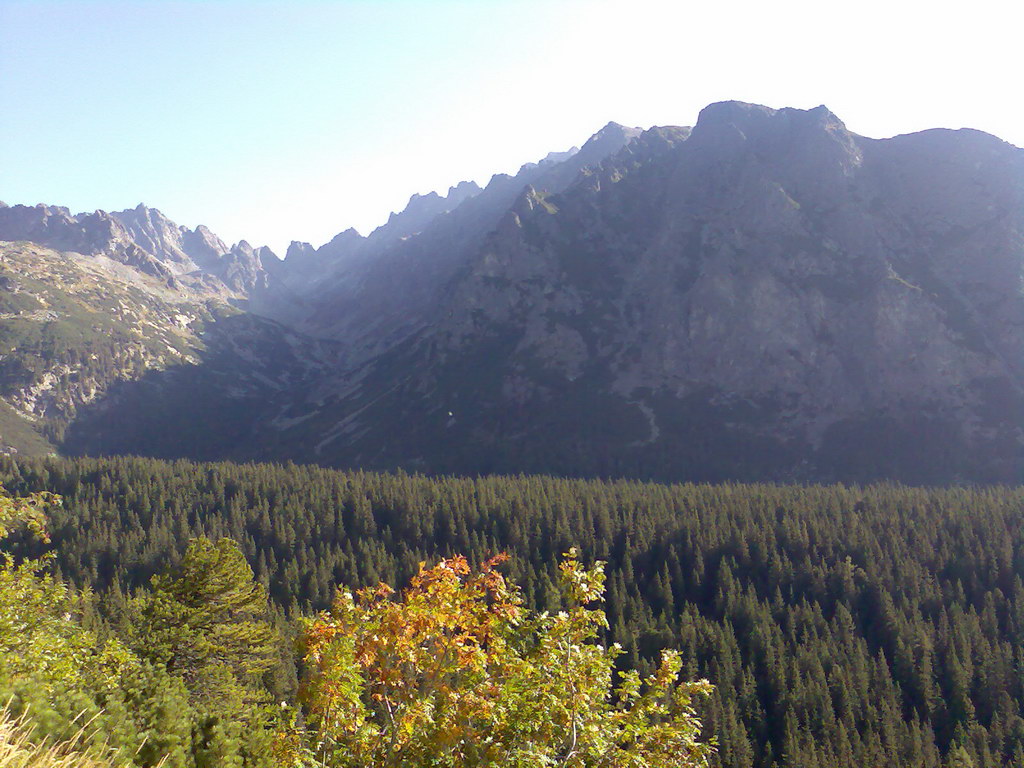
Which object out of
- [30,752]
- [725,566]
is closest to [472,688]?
[30,752]

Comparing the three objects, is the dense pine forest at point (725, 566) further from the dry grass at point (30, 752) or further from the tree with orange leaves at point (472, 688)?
the dry grass at point (30, 752)

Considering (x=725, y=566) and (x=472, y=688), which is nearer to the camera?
(x=472, y=688)

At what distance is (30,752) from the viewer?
9.41m

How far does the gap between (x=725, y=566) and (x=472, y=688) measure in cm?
12914

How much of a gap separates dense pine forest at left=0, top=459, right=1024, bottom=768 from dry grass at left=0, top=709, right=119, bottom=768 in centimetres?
5945

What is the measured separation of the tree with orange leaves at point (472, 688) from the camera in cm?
1423

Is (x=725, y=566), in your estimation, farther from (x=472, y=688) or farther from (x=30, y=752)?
(x=30, y=752)

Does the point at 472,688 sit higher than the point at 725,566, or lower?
higher

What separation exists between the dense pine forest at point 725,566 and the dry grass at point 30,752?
195 ft

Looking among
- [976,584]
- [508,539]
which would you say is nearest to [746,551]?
[976,584]

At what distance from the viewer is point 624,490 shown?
180250mm

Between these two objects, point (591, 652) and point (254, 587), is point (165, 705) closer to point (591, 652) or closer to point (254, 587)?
point (591, 652)

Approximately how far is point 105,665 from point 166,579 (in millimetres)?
19058

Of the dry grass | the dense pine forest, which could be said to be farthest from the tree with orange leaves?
the dense pine forest
